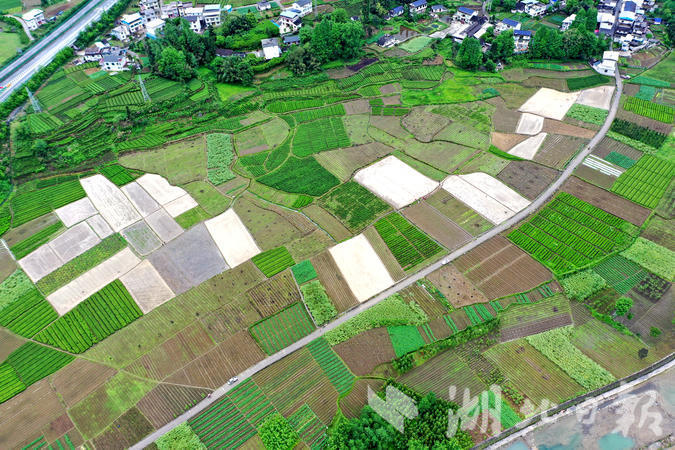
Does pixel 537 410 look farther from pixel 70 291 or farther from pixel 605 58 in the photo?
pixel 605 58

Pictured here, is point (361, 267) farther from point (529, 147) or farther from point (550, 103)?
point (550, 103)

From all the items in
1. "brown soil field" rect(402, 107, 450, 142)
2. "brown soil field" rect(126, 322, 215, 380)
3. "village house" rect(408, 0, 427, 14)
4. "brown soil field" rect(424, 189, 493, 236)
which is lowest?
"brown soil field" rect(126, 322, 215, 380)

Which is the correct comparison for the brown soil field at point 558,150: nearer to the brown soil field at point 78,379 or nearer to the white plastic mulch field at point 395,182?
the white plastic mulch field at point 395,182

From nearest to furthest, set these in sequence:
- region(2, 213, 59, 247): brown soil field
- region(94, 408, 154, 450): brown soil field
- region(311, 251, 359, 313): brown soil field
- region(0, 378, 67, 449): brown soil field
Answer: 1. region(94, 408, 154, 450): brown soil field
2. region(0, 378, 67, 449): brown soil field
3. region(311, 251, 359, 313): brown soil field
4. region(2, 213, 59, 247): brown soil field

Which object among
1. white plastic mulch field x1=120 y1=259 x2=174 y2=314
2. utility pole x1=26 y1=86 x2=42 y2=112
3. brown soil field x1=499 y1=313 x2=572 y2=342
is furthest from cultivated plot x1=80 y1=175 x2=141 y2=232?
brown soil field x1=499 y1=313 x2=572 y2=342

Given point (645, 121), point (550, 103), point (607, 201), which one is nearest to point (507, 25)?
point (550, 103)

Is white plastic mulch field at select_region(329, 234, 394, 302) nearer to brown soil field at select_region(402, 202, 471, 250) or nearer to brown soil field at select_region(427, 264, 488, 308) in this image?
brown soil field at select_region(427, 264, 488, 308)
